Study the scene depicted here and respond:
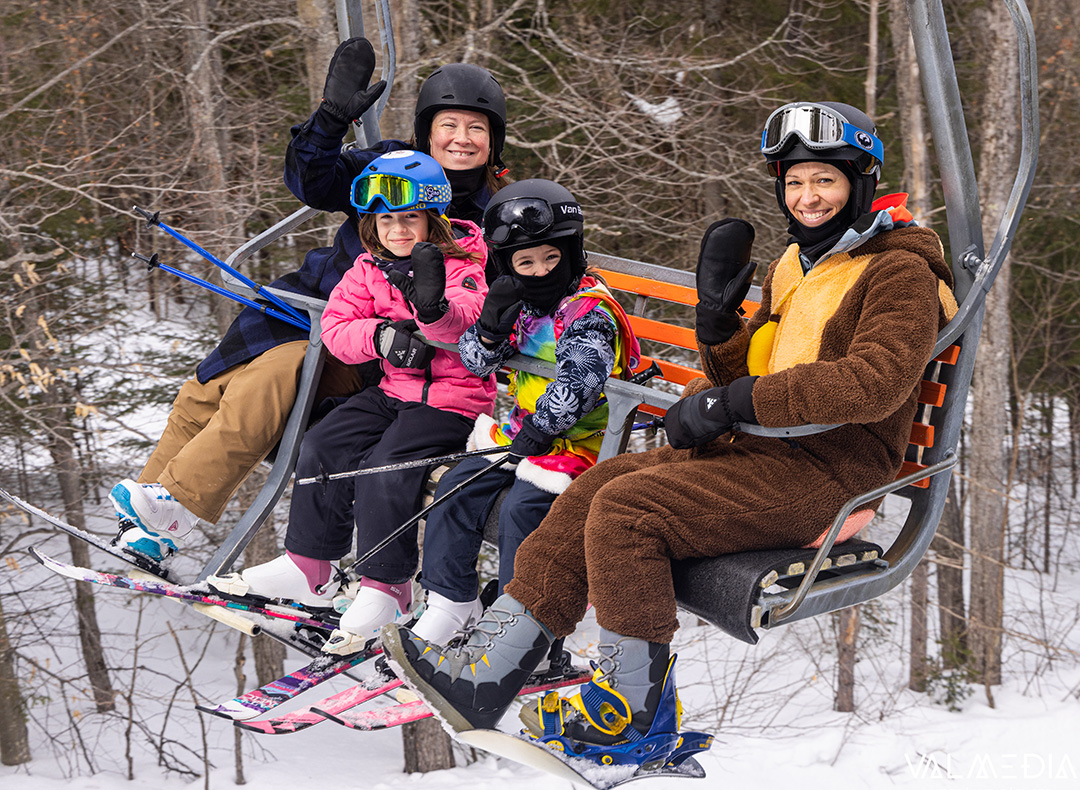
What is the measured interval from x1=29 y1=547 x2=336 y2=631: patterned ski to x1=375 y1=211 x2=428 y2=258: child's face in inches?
45.2

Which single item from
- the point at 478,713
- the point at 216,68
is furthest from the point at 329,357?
the point at 216,68

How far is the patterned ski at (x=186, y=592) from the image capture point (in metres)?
3.14

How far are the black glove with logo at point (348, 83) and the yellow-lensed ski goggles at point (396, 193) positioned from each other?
0.86 feet

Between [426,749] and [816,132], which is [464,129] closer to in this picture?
[816,132]

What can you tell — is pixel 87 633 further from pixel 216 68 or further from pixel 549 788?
pixel 216 68

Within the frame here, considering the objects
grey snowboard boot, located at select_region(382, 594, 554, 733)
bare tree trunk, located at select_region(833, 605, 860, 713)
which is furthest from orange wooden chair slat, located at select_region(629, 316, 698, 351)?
bare tree trunk, located at select_region(833, 605, 860, 713)

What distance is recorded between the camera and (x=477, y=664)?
245cm

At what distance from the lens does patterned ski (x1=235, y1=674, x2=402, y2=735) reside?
289 cm

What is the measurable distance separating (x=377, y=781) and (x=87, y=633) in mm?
3830

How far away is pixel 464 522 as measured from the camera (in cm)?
286

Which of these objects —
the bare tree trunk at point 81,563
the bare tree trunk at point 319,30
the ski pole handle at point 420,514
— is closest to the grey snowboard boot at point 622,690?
the ski pole handle at point 420,514

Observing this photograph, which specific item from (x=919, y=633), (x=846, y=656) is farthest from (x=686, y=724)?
(x=919, y=633)

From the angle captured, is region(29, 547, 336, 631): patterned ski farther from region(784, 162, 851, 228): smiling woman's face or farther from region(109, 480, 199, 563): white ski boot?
region(784, 162, 851, 228): smiling woman's face

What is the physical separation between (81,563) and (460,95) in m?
10.9
